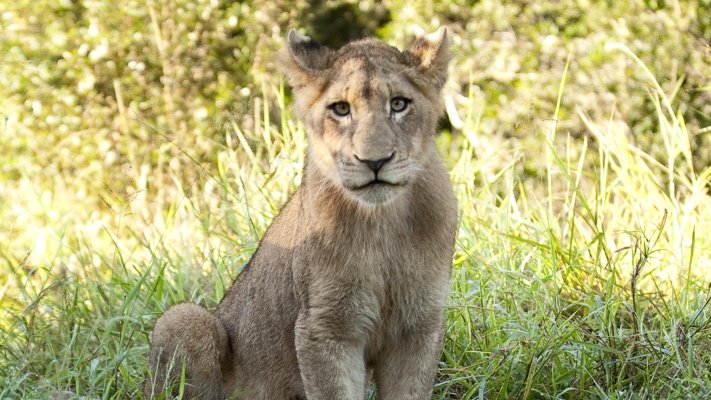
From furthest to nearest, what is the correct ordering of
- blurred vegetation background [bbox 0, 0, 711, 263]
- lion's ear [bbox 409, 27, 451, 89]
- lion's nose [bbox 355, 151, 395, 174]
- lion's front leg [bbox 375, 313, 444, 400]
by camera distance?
blurred vegetation background [bbox 0, 0, 711, 263] → lion's ear [bbox 409, 27, 451, 89] → lion's front leg [bbox 375, 313, 444, 400] → lion's nose [bbox 355, 151, 395, 174]

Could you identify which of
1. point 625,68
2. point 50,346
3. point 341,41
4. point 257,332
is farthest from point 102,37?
point 257,332

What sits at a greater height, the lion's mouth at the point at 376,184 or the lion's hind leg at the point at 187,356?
the lion's mouth at the point at 376,184

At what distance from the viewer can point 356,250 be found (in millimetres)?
4109

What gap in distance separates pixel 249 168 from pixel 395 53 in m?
3.30

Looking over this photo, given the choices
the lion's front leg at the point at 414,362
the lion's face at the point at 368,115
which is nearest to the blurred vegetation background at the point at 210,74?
the lion's face at the point at 368,115

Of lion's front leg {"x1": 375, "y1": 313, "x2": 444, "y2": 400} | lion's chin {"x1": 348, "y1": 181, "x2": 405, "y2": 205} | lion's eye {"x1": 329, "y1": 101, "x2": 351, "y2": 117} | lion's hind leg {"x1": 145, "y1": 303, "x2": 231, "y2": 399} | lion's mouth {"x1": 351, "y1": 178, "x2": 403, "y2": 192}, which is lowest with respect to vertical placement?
lion's front leg {"x1": 375, "y1": 313, "x2": 444, "y2": 400}

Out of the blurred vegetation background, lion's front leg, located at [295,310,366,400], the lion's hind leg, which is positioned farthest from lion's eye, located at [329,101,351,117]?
the blurred vegetation background

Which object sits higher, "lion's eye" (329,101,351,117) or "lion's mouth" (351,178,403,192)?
"lion's eye" (329,101,351,117)

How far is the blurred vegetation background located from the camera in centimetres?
950

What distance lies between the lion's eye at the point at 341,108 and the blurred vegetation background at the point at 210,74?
18.3ft

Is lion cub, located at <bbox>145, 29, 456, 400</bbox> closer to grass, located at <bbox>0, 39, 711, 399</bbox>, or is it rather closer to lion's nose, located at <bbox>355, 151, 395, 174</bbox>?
lion's nose, located at <bbox>355, 151, 395, 174</bbox>

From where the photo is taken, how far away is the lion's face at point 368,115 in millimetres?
3826

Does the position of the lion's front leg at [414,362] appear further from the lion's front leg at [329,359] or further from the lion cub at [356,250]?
the lion's front leg at [329,359]

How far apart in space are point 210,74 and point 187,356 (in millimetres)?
6853
